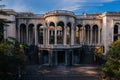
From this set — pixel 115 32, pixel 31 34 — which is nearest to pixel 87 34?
pixel 115 32

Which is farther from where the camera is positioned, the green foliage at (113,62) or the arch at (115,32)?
the arch at (115,32)

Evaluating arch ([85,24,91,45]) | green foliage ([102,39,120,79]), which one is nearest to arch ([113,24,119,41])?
arch ([85,24,91,45])

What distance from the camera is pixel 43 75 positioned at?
37.6 metres

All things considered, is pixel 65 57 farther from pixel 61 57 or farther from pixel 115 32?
pixel 115 32

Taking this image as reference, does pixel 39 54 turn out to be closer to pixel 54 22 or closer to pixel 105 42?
pixel 54 22

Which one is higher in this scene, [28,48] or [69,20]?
[69,20]

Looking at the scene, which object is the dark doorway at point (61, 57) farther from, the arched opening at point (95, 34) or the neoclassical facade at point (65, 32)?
the arched opening at point (95, 34)

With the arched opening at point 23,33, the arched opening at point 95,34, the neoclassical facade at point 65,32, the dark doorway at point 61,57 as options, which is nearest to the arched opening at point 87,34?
the neoclassical facade at point 65,32

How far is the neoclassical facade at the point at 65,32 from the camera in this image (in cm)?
4778

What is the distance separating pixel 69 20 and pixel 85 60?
430 inches

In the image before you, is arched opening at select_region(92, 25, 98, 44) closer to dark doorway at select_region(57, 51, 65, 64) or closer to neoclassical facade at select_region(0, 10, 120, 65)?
neoclassical facade at select_region(0, 10, 120, 65)

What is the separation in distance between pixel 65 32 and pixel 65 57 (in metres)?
5.72

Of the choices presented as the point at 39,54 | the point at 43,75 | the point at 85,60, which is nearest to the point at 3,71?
the point at 43,75

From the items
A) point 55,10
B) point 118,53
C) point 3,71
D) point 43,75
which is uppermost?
point 55,10
